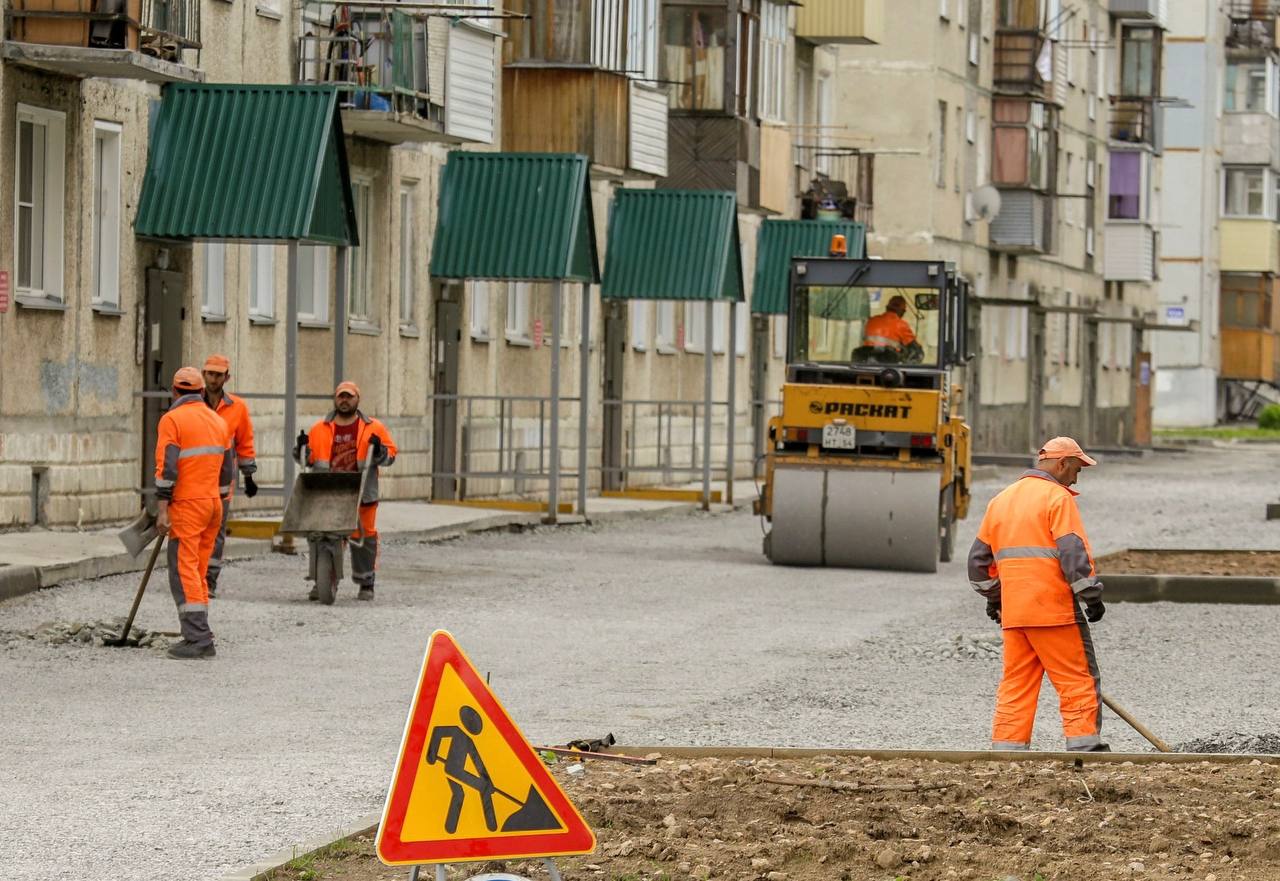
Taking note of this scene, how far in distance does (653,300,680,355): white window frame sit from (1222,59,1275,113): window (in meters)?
52.3

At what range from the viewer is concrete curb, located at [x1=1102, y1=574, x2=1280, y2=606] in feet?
71.1

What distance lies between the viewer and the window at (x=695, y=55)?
39.9 metres

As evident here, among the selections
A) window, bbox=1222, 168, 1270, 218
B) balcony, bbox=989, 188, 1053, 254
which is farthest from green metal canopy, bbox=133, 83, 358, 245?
window, bbox=1222, 168, 1270, 218

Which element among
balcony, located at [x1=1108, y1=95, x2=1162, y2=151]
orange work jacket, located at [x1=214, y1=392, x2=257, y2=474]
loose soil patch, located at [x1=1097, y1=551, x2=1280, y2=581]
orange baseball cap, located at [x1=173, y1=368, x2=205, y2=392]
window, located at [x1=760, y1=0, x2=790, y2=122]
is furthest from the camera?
balcony, located at [x1=1108, y1=95, x2=1162, y2=151]

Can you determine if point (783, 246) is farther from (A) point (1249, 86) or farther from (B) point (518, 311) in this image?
(A) point (1249, 86)

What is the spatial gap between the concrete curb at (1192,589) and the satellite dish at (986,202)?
119 feet

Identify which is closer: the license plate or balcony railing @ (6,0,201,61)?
balcony railing @ (6,0,201,61)

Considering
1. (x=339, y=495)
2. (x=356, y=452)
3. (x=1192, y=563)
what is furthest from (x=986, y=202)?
(x=339, y=495)

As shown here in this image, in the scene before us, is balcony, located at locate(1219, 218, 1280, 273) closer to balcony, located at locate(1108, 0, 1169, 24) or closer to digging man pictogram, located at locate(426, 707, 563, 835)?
balcony, located at locate(1108, 0, 1169, 24)

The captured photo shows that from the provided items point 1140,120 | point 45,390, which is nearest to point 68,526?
point 45,390

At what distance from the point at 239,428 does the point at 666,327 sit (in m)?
24.2

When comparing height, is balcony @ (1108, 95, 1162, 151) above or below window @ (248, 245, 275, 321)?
above

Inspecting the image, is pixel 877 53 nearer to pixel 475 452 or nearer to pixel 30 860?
pixel 475 452

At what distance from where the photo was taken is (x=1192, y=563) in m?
25.0
